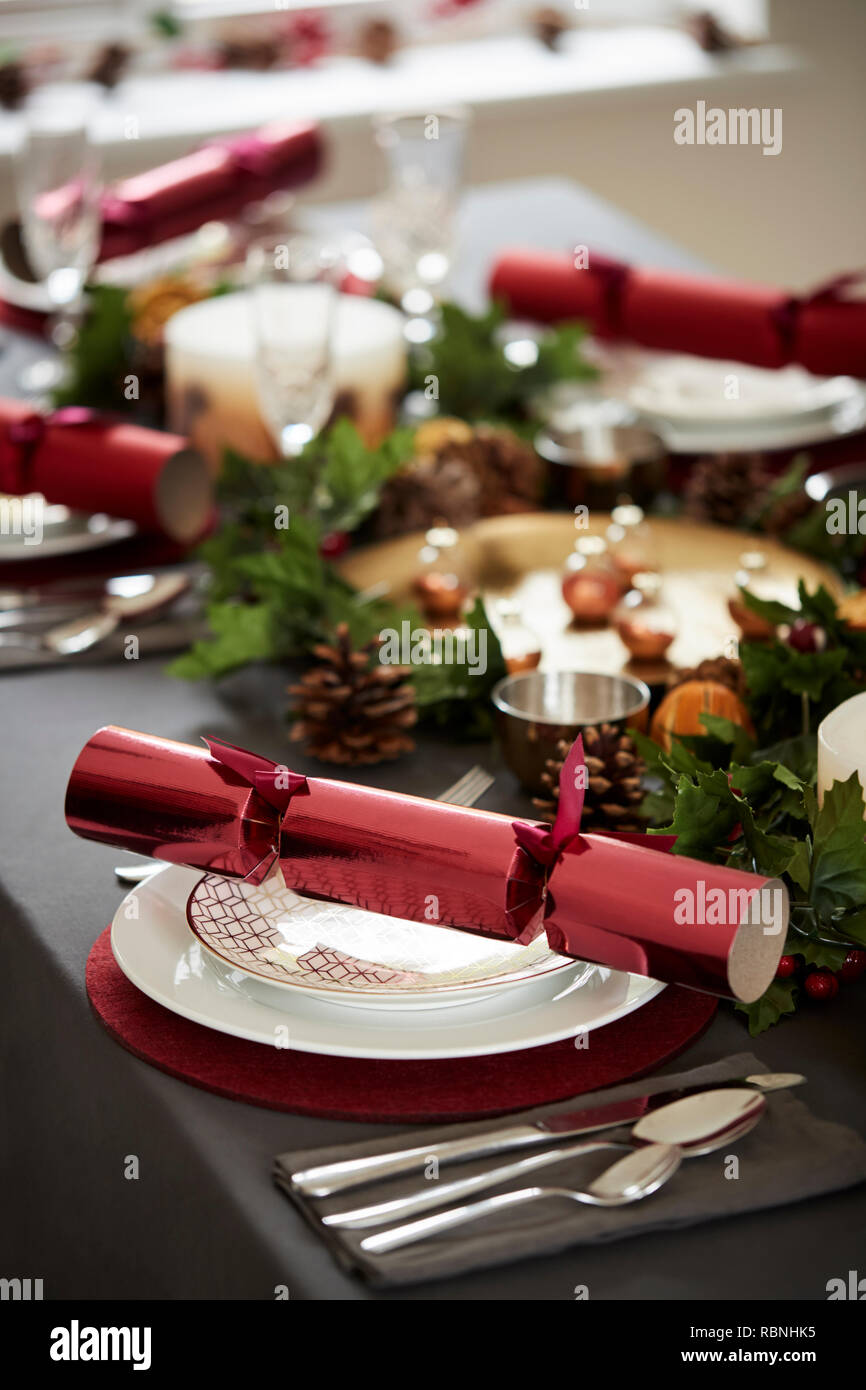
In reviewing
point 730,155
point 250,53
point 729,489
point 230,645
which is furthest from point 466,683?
point 730,155

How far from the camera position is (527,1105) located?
25.5 inches

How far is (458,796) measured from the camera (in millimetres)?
928

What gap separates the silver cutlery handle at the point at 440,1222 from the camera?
0.56 meters

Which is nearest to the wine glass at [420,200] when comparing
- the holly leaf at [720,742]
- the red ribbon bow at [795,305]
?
the red ribbon bow at [795,305]

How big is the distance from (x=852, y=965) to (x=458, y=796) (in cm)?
27

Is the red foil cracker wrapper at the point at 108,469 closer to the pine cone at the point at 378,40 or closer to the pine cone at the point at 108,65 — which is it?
the pine cone at the point at 108,65

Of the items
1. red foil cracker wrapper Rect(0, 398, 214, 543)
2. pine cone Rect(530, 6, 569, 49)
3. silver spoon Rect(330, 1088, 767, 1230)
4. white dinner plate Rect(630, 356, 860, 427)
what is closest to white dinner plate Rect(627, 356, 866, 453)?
white dinner plate Rect(630, 356, 860, 427)

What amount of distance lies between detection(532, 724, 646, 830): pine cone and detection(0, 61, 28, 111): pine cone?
3.13 metres

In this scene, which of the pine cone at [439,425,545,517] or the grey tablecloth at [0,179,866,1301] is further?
the pine cone at [439,425,545,517]

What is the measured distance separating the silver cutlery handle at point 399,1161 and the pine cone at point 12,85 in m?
3.37

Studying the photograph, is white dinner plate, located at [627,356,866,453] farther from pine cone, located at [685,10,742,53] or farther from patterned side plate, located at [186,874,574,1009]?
pine cone, located at [685,10,742,53]

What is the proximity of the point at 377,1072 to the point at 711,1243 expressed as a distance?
16 cm

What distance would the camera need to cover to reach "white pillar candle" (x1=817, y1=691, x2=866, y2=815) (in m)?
0.72

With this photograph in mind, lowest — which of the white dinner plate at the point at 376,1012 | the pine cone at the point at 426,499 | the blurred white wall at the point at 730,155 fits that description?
the white dinner plate at the point at 376,1012
